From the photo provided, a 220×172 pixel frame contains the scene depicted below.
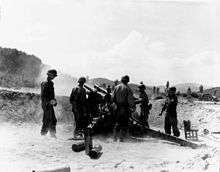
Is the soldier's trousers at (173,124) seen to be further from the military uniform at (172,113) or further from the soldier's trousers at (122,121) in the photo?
the soldier's trousers at (122,121)

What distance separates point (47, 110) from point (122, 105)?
6.81 ft

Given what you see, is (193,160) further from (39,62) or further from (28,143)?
(39,62)

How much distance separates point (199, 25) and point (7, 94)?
27.8 ft

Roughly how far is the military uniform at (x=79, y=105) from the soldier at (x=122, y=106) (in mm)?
938

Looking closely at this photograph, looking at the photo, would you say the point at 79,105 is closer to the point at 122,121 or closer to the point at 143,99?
the point at 122,121

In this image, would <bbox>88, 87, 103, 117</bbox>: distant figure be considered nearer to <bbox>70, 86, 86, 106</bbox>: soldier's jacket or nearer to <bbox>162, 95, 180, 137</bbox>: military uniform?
<bbox>70, 86, 86, 106</bbox>: soldier's jacket

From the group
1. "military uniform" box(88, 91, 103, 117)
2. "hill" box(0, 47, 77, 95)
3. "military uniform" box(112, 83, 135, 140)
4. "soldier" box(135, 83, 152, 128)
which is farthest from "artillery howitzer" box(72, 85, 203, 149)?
"hill" box(0, 47, 77, 95)

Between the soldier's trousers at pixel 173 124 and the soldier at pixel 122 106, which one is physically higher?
the soldier at pixel 122 106

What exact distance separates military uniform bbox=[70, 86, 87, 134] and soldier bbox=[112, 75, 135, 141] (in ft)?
3.08

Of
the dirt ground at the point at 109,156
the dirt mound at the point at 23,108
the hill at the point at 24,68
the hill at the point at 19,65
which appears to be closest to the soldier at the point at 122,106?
the dirt ground at the point at 109,156

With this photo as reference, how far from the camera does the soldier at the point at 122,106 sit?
10.0 m

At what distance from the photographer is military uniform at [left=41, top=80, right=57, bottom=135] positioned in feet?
33.6

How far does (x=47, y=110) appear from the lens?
1035cm

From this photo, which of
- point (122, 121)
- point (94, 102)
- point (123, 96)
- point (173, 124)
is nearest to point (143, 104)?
point (173, 124)
